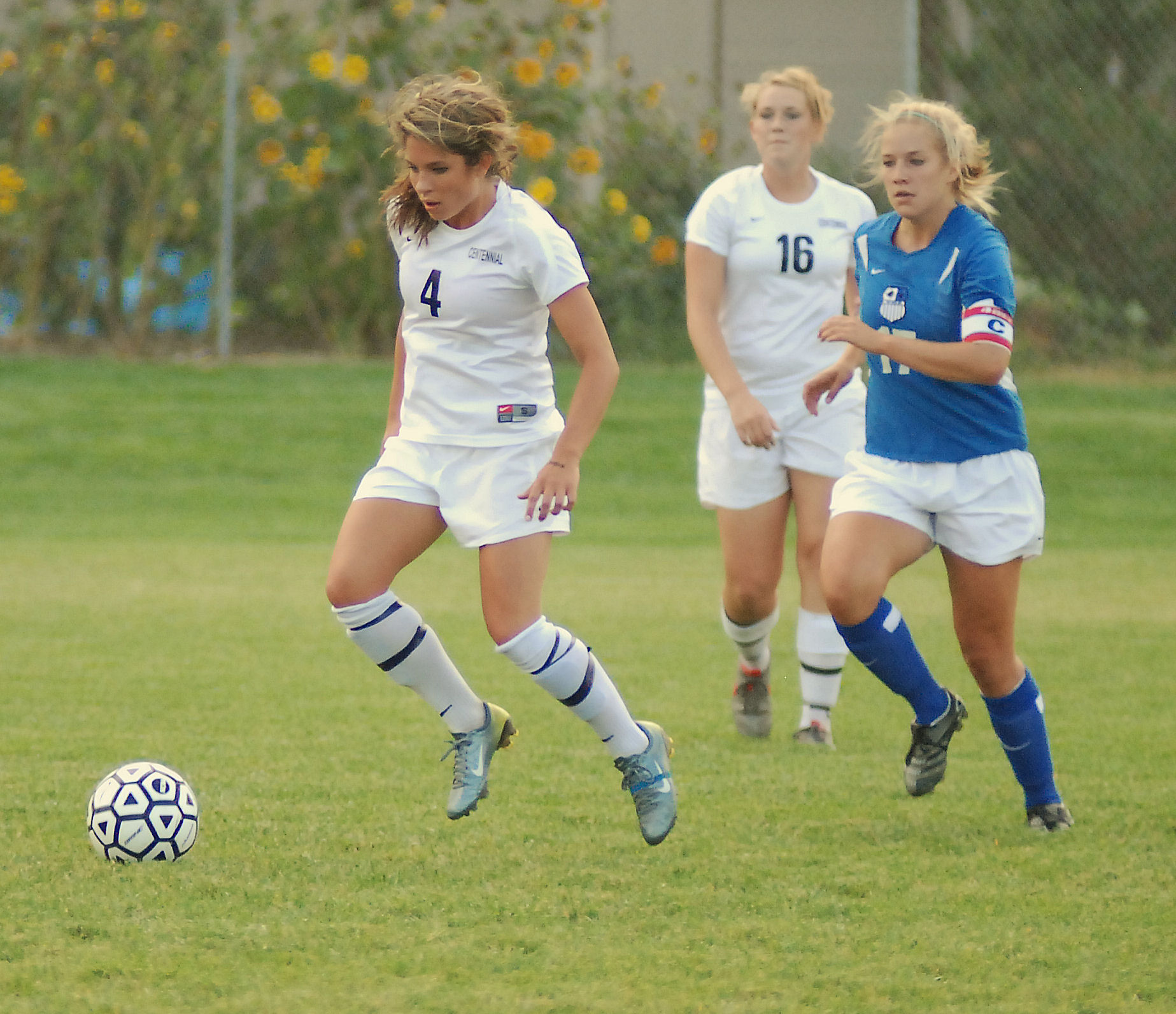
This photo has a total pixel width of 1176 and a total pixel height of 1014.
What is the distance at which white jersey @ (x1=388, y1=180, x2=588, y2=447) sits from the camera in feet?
14.0

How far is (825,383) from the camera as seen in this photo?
4.97 m

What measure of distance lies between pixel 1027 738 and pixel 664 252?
399 inches

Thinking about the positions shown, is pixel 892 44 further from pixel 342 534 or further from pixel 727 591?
pixel 342 534

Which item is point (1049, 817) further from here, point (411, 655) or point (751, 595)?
point (411, 655)

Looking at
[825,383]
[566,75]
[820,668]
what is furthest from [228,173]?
[825,383]

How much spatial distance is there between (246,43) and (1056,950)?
39.7 ft

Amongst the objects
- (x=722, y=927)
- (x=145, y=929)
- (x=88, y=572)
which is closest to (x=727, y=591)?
(x=722, y=927)

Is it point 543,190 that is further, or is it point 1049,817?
point 543,190

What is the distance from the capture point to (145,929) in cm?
360

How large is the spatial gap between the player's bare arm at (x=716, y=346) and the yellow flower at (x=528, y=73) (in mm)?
8388

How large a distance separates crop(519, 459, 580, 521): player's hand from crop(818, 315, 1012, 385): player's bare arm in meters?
0.73

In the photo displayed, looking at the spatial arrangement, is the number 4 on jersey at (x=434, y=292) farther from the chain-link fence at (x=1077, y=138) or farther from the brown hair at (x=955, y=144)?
the chain-link fence at (x=1077, y=138)

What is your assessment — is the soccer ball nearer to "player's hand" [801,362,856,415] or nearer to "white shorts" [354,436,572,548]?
"white shorts" [354,436,572,548]

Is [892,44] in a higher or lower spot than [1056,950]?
higher
